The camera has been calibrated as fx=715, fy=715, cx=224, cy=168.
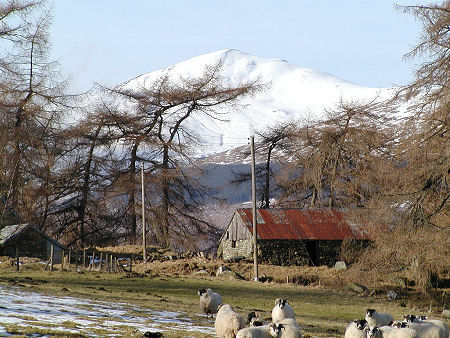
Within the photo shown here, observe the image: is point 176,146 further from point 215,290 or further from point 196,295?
point 196,295

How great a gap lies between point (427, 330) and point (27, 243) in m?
34.6

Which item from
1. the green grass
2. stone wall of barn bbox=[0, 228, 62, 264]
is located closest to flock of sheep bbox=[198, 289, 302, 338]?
the green grass

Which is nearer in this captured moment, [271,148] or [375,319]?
[375,319]

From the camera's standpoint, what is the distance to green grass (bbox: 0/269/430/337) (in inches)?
970

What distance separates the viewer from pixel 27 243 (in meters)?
46.6

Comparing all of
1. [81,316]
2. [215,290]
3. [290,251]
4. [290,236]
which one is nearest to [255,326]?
[81,316]

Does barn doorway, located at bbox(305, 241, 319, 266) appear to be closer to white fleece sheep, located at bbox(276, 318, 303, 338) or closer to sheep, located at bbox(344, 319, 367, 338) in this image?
sheep, located at bbox(344, 319, 367, 338)

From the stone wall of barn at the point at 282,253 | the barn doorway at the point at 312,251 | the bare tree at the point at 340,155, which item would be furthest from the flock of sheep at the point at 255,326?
the bare tree at the point at 340,155

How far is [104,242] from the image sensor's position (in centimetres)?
6456

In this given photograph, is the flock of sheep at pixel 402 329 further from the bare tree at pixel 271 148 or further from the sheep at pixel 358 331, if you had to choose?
the bare tree at pixel 271 148

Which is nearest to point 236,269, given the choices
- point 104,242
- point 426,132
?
point 426,132

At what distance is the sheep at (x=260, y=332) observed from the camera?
14.7 m

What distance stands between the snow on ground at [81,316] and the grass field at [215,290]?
123 centimetres

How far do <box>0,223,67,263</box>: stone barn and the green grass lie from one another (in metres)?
9.58
